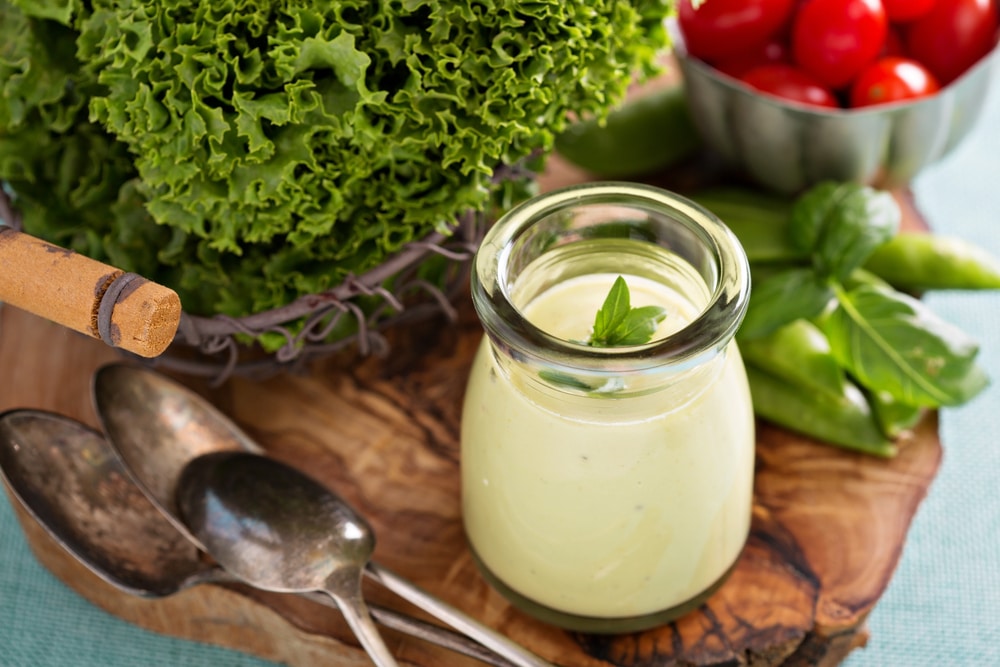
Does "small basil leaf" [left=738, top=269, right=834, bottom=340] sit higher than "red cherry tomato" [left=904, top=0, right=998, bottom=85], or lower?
lower

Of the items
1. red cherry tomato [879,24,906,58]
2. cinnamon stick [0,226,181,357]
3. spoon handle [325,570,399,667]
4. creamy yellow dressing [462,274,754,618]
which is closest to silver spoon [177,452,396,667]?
spoon handle [325,570,399,667]

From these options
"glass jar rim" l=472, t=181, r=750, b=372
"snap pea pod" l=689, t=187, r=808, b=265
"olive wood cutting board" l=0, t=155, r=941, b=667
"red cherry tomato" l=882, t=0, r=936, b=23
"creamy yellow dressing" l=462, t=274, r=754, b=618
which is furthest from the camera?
"red cherry tomato" l=882, t=0, r=936, b=23

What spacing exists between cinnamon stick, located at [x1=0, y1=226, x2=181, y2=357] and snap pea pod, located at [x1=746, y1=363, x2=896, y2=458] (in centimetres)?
87

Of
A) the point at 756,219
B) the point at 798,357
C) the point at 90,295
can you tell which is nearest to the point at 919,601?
the point at 798,357

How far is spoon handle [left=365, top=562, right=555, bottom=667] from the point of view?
1.33 meters

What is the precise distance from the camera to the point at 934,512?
5.82ft

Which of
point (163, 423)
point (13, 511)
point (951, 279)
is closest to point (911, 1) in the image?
point (951, 279)

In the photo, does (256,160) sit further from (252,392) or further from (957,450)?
(957,450)

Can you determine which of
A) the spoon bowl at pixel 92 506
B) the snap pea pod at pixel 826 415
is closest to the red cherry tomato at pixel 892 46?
the snap pea pod at pixel 826 415

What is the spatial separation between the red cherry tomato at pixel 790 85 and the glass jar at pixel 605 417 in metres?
0.71

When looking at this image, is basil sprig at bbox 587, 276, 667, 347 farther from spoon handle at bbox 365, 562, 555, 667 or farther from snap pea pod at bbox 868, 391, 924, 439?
snap pea pod at bbox 868, 391, 924, 439

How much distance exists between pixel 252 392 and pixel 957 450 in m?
1.14

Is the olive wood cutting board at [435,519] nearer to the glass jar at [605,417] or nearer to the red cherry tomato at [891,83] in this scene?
the glass jar at [605,417]

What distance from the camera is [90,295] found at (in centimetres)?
122
